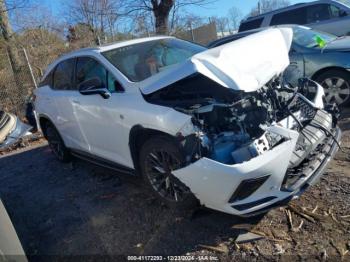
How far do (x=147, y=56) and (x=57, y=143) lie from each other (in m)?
2.63

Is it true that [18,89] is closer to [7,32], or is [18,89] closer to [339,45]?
[7,32]

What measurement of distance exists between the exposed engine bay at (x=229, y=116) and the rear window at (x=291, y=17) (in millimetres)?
8749

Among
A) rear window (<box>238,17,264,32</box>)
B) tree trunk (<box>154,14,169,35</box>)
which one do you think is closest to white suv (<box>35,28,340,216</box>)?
rear window (<box>238,17,264,32</box>)

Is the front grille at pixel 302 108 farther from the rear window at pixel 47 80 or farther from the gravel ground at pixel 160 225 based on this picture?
the rear window at pixel 47 80

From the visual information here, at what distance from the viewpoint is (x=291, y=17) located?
11.8 metres

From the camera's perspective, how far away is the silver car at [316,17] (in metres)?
Result: 10.9

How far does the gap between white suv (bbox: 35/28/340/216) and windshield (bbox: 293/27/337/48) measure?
105 inches

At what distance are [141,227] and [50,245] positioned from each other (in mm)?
983

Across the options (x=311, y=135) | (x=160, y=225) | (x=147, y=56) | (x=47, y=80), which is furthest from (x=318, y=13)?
(x=160, y=225)

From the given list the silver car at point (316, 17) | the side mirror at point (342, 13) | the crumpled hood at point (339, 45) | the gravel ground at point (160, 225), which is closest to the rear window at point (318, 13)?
the silver car at point (316, 17)

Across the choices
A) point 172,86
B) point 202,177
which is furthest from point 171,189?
point 172,86

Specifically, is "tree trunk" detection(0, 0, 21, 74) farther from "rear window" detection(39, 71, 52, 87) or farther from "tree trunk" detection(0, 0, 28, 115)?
"rear window" detection(39, 71, 52, 87)

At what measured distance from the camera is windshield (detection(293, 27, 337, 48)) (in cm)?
672

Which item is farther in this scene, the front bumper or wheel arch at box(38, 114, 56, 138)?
wheel arch at box(38, 114, 56, 138)
